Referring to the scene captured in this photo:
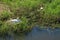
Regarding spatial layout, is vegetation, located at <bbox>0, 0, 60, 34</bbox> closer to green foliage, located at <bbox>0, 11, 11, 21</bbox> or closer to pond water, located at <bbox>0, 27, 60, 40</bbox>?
green foliage, located at <bbox>0, 11, 11, 21</bbox>

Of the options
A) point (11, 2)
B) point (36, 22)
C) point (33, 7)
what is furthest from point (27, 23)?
point (11, 2)

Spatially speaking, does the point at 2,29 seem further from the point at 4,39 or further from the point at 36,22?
the point at 36,22

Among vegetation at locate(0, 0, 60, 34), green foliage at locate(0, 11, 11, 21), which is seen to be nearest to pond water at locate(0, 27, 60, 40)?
vegetation at locate(0, 0, 60, 34)

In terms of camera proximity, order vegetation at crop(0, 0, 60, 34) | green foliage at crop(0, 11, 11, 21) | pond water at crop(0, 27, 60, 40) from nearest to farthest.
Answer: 1. pond water at crop(0, 27, 60, 40)
2. vegetation at crop(0, 0, 60, 34)
3. green foliage at crop(0, 11, 11, 21)

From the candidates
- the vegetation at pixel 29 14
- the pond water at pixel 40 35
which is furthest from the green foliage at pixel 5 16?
the pond water at pixel 40 35

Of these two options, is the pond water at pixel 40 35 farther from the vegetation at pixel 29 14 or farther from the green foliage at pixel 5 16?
the green foliage at pixel 5 16
